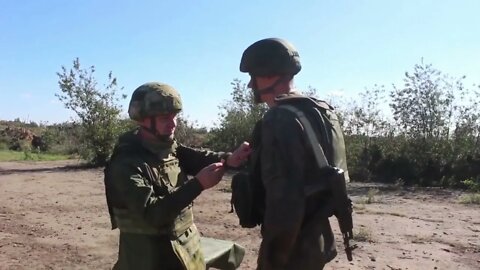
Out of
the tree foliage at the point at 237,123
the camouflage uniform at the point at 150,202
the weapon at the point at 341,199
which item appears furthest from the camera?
the tree foliage at the point at 237,123

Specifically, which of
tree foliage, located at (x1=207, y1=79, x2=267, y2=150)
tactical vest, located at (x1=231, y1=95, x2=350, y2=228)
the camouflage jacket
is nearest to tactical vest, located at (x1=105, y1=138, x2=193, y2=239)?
tactical vest, located at (x1=231, y1=95, x2=350, y2=228)

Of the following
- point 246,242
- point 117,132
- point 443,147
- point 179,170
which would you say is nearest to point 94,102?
point 117,132

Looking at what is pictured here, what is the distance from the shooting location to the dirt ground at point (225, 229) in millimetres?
6516

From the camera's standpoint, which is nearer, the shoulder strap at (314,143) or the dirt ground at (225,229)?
the shoulder strap at (314,143)

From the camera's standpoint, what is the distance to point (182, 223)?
10.8ft

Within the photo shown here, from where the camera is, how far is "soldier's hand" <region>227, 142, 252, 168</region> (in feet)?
10.7

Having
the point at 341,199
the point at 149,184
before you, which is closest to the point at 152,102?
the point at 149,184

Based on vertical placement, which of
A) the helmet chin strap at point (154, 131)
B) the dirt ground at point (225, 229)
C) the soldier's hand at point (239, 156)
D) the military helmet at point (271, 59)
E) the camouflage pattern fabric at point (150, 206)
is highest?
the military helmet at point (271, 59)

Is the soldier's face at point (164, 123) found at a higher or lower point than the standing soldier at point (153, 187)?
higher

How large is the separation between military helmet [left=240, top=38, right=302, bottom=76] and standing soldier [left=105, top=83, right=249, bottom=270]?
2.04ft

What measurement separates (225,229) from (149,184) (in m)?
5.22

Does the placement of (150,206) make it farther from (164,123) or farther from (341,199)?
(341,199)

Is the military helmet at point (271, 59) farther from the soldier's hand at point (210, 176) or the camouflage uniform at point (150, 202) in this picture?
the camouflage uniform at point (150, 202)

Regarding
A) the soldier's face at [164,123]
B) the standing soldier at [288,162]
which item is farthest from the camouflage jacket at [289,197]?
the soldier's face at [164,123]
